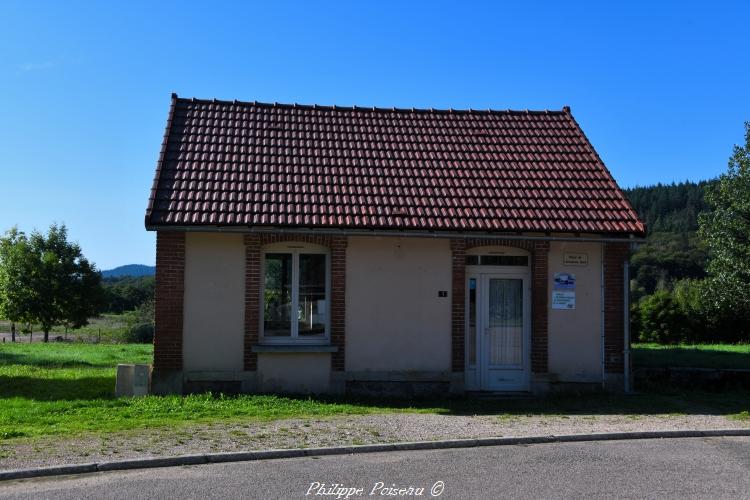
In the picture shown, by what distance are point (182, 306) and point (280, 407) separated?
2.61 metres

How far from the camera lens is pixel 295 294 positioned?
1263 centimetres

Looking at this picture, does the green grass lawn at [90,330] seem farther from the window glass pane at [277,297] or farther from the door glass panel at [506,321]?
the door glass panel at [506,321]

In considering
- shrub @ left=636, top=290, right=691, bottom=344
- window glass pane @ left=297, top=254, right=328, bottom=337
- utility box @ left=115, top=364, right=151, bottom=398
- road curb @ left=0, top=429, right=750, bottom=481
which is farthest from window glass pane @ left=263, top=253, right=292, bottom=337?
shrub @ left=636, top=290, right=691, bottom=344

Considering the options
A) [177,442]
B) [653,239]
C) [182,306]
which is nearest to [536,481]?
[177,442]

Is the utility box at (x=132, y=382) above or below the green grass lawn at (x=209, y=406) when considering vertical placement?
above

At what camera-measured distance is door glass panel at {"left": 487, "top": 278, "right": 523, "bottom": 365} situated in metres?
13.2

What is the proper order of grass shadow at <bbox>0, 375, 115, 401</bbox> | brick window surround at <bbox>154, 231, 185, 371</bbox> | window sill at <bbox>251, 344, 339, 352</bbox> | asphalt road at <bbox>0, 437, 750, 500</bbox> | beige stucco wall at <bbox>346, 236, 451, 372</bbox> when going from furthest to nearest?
beige stucco wall at <bbox>346, 236, 451, 372</bbox>, window sill at <bbox>251, 344, 339, 352</bbox>, brick window surround at <bbox>154, 231, 185, 371</bbox>, grass shadow at <bbox>0, 375, 115, 401</bbox>, asphalt road at <bbox>0, 437, 750, 500</bbox>

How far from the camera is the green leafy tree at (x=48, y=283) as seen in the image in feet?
123

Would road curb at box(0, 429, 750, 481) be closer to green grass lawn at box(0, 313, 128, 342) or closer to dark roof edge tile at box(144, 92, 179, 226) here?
dark roof edge tile at box(144, 92, 179, 226)

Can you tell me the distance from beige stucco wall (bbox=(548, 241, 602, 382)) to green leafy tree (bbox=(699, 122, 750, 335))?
2447cm

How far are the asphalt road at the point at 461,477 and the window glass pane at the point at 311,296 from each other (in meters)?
4.74

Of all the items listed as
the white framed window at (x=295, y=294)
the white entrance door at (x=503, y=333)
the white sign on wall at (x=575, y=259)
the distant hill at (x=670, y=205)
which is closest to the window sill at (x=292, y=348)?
the white framed window at (x=295, y=294)

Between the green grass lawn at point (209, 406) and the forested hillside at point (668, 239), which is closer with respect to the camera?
the green grass lawn at point (209, 406)

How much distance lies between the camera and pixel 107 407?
10750mm
